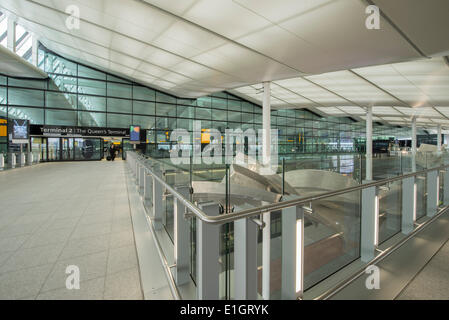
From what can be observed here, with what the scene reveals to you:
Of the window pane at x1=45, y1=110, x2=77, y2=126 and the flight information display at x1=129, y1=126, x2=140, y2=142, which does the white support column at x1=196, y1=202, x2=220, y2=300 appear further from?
the window pane at x1=45, y1=110, x2=77, y2=126

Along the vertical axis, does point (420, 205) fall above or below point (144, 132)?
below

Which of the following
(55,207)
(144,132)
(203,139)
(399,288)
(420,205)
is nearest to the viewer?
(399,288)

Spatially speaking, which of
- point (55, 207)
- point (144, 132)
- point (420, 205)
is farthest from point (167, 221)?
point (144, 132)

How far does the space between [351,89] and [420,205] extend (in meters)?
11.8

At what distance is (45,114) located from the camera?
16.8 meters

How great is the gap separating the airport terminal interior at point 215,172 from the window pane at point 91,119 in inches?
6.4

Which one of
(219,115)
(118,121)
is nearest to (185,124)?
(219,115)

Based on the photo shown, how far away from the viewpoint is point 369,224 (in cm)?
253

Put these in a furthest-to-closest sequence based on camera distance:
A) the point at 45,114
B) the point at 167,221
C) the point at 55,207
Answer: the point at 45,114, the point at 55,207, the point at 167,221

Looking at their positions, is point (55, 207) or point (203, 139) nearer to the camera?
point (55, 207)

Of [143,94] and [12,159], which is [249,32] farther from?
[12,159]

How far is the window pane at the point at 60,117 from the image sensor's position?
1681 centimetres

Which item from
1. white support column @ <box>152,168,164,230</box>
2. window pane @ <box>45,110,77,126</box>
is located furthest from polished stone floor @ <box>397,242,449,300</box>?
window pane @ <box>45,110,77,126</box>

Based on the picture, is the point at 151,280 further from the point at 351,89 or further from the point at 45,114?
the point at 45,114
